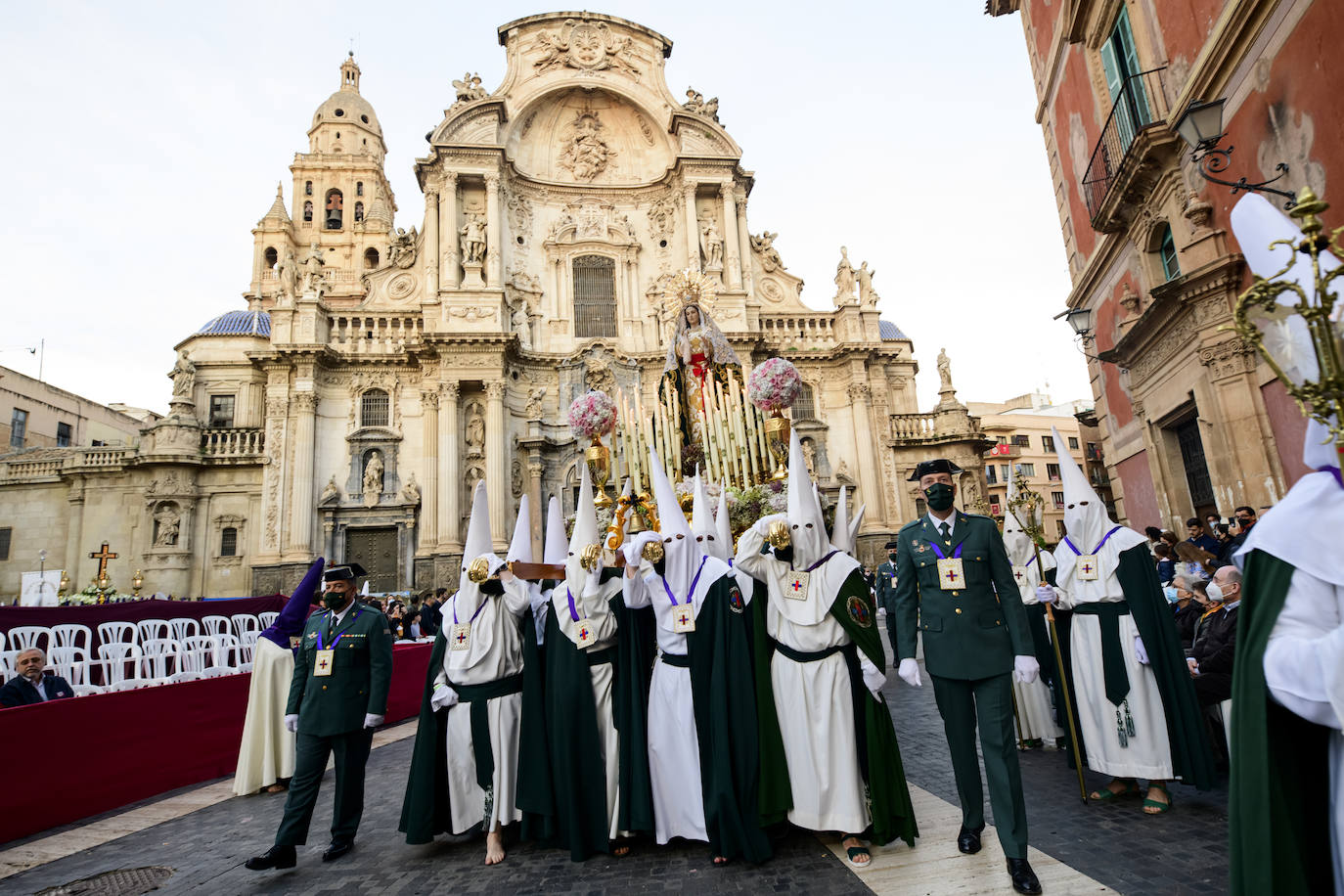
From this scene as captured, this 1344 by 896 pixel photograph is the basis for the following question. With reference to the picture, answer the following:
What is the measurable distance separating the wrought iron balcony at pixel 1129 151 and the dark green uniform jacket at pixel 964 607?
8.61m

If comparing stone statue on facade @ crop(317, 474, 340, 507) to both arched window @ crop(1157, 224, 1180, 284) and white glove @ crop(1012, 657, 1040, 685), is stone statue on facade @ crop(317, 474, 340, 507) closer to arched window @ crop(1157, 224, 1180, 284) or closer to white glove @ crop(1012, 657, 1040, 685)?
arched window @ crop(1157, 224, 1180, 284)

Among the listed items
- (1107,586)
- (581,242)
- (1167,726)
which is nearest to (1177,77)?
(1107,586)

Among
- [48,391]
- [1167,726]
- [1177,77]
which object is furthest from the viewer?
[48,391]

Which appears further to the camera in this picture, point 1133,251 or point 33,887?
point 1133,251

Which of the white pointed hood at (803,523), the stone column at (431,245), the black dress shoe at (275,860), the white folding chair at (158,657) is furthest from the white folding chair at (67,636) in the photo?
the stone column at (431,245)

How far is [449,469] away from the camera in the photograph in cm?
2247

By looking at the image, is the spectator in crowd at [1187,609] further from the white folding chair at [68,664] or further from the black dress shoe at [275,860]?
the white folding chair at [68,664]

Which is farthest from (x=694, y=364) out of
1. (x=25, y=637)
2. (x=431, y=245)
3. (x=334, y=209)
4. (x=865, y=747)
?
(x=334, y=209)

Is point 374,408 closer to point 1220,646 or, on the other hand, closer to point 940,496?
point 940,496

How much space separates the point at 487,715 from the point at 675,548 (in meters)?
1.77

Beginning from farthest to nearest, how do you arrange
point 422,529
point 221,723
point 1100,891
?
1. point 422,529
2. point 221,723
3. point 1100,891

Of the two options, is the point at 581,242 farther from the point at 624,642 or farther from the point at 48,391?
the point at 48,391

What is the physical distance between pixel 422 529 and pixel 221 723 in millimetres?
14217

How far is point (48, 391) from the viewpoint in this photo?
3656 cm
